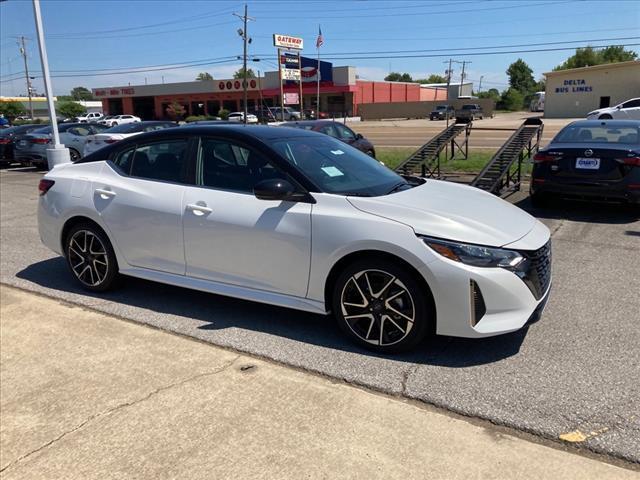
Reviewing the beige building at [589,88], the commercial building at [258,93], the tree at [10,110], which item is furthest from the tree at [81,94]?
the beige building at [589,88]

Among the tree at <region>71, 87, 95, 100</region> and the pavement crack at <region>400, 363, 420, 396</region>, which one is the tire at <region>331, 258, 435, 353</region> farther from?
the tree at <region>71, 87, 95, 100</region>

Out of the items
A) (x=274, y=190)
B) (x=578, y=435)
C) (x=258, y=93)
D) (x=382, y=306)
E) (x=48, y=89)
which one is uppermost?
(x=258, y=93)

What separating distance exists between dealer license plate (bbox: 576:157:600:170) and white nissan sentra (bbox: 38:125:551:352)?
4067 mm

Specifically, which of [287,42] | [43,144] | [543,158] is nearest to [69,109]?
[287,42]

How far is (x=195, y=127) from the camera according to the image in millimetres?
4723

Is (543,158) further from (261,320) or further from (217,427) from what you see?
(217,427)

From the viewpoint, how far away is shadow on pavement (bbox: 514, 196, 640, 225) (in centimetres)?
811

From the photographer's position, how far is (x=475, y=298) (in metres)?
3.44

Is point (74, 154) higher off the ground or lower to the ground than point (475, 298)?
higher

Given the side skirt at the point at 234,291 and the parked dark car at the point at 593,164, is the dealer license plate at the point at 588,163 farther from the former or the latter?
the side skirt at the point at 234,291

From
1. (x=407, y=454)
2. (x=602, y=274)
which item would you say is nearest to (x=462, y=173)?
(x=602, y=274)

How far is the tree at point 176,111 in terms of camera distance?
7238 centimetres

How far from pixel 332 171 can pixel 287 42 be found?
51.2 m

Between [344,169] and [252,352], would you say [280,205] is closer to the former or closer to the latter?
[344,169]
